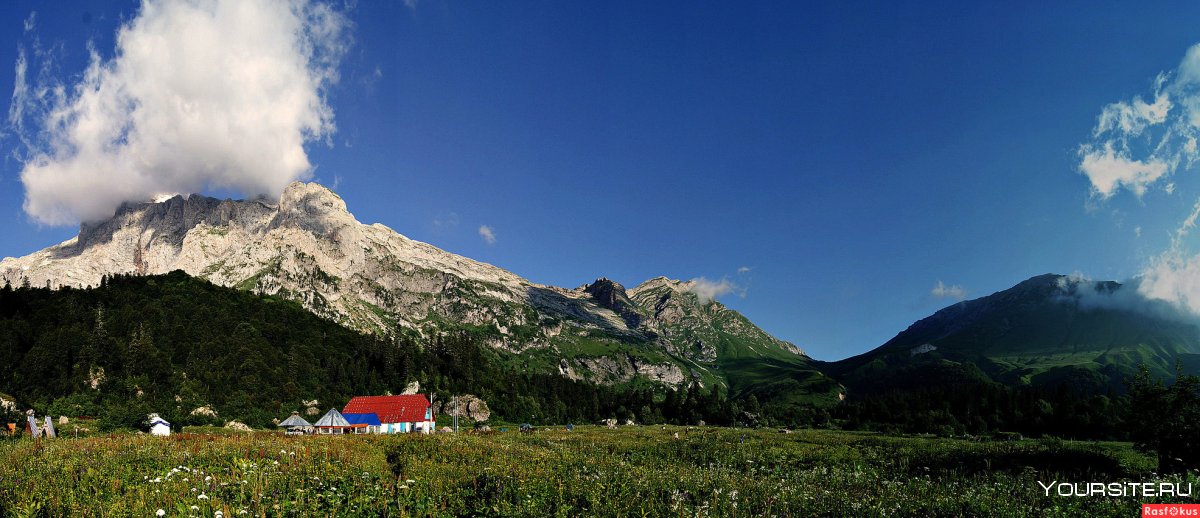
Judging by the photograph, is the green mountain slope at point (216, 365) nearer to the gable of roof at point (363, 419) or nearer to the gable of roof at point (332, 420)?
the gable of roof at point (363, 419)

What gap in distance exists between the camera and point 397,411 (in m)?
99.7

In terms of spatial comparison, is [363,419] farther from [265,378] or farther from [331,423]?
[265,378]

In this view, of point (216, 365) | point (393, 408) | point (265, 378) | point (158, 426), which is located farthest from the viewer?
point (265, 378)

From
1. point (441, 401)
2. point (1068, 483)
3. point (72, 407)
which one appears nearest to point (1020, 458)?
point (1068, 483)

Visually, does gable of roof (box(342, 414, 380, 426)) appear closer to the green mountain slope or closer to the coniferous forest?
the coniferous forest

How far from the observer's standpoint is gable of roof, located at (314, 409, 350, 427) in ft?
285

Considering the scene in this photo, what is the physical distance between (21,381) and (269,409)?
36.0 meters

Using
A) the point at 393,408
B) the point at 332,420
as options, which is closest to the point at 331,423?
the point at 332,420

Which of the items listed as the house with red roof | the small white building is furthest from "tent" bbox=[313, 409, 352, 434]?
the small white building

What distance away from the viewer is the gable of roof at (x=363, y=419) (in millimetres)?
94312

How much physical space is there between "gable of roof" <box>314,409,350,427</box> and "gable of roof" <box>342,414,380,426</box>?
3.82 m

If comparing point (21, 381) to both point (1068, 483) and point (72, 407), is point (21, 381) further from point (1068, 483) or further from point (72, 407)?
point (1068, 483)

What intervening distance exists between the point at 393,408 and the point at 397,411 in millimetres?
1461

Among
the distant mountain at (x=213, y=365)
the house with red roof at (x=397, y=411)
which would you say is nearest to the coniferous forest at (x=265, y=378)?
the distant mountain at (x=213, y=365)
